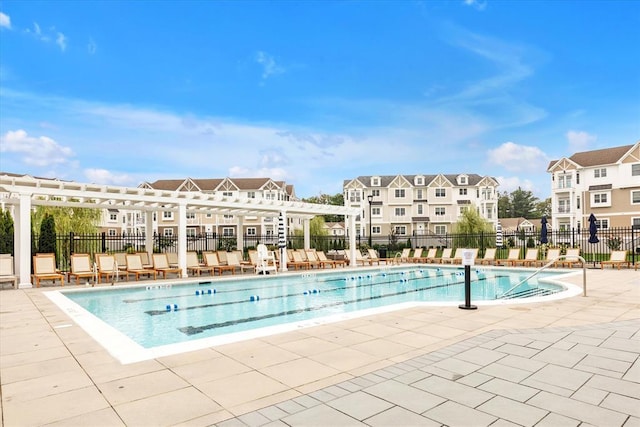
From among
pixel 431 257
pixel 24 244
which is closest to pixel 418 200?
pixel 431 257

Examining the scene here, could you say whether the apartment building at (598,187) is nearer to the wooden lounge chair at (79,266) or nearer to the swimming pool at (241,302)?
the swimming pool at (241,302)

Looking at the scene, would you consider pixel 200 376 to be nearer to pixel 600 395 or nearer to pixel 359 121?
pixel 600 395

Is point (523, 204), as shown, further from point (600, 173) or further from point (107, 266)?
point (107, 266)

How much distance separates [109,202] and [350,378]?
15.9 metres

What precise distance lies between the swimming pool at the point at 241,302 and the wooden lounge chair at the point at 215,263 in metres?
2.12

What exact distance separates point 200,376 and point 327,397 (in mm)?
1369

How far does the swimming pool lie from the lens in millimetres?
6156

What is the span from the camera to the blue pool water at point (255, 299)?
7250 mm

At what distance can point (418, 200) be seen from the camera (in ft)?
166

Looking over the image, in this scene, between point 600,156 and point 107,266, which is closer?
point 107,266

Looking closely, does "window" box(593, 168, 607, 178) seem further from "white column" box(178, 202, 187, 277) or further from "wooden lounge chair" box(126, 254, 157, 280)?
"wooden lounge chair" box(126, 254, 157, 280)

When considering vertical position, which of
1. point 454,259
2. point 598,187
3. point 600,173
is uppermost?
point 600,173

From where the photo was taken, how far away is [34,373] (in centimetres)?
411

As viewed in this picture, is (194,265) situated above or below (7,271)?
below
